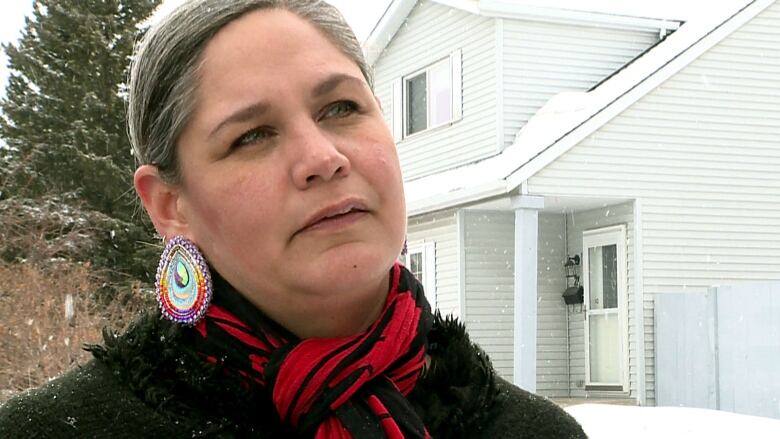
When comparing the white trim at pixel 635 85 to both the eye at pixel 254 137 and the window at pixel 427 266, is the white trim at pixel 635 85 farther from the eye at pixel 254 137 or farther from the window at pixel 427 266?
the eye at pixel 254 137

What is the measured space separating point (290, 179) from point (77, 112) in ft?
79.2

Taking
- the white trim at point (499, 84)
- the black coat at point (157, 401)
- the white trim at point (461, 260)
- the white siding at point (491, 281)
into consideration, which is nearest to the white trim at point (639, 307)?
the white siding at point (491, 281)

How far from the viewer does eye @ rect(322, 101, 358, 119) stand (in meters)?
1.75

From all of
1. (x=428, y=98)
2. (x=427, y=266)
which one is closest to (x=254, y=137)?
(x=427, y=266)

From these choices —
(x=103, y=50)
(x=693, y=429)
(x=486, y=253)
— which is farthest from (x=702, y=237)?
(x=103, y=50)

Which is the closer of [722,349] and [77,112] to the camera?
[722,349]

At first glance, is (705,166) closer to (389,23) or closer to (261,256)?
(389,23)

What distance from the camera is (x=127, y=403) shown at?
174cm

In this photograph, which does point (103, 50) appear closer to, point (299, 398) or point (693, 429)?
point (693, 429)

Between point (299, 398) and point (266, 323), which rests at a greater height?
point (266, 323)

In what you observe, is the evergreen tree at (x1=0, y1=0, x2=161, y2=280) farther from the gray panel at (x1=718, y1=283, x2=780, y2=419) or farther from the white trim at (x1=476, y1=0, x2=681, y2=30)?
the gray panel at (x1=718, y1=283, x2=780, y2=419)

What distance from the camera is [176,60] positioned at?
1.75m

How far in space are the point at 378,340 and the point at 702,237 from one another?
1284 centimetres

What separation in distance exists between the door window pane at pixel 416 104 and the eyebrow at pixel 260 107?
47.9 ft
